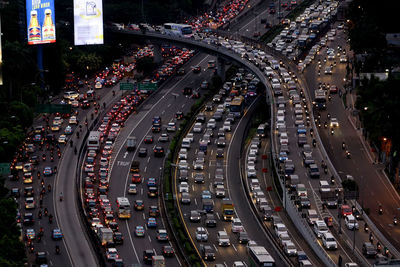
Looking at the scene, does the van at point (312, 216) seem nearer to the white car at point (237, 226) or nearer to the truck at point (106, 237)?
the white car at point (237, 226)

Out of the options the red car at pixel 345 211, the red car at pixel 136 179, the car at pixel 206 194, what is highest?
the red car at pixel 345 211

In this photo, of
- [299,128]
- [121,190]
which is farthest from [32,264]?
[299,128]

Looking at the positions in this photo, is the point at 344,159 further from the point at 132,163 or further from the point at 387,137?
the point at 132,163

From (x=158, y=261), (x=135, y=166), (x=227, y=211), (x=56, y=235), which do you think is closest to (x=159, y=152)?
(x=135, y=166)

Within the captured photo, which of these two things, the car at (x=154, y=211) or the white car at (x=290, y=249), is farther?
the car at (x=154, y=211)

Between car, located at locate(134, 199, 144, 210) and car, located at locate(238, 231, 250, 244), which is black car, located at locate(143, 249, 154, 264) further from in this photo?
car, located at locate(134, 199, 144, 210)

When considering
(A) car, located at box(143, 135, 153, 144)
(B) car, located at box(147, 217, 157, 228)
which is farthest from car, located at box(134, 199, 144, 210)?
(A) car, located at box(143, 135, 153, 144)

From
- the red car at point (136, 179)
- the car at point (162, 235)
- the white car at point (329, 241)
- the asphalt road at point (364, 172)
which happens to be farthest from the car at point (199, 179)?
the white car at point (329, 241)
